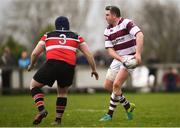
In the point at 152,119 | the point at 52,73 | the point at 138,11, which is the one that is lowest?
the point at 152,119

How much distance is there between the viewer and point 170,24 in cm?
7494

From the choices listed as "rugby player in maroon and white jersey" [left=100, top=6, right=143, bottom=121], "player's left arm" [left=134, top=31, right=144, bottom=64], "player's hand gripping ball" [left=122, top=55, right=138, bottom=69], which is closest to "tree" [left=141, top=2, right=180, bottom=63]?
"rugby player in maroon and white jersey" [left=100, top=6, right=143, bottom=121]

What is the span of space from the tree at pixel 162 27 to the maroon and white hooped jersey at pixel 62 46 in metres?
56.5

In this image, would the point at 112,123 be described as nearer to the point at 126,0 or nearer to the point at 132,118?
the point at 132,118

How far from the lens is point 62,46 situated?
16.5 metres

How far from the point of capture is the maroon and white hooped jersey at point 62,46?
16500 mm

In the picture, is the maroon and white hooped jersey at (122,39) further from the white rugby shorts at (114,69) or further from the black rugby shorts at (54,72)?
the black rugby shorts at (54,72)

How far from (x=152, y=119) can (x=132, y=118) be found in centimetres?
49

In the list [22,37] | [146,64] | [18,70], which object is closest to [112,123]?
[18,70]

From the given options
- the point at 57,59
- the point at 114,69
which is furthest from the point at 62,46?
the point at 114,69

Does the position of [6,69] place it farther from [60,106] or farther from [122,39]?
[60,106]

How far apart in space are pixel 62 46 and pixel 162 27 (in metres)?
58.8

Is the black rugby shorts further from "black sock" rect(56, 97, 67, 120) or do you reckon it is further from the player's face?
the player's face

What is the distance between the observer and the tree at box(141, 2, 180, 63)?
7331 centimetres
